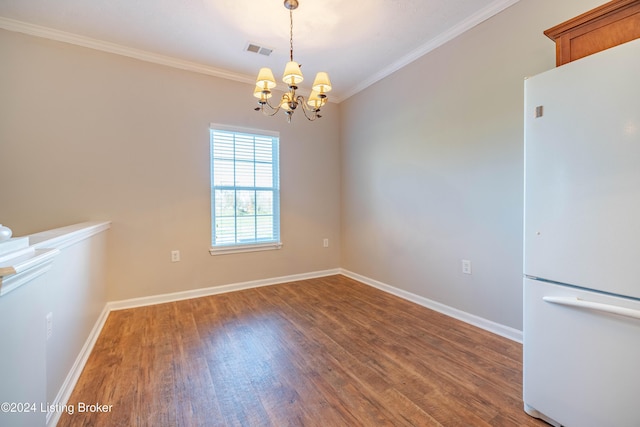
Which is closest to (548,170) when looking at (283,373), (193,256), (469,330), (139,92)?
(469,330)

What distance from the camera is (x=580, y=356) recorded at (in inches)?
50.5

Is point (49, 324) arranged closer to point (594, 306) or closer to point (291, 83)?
point (291, 83)

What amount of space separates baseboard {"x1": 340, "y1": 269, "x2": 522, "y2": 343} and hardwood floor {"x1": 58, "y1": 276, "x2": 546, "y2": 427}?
8cm

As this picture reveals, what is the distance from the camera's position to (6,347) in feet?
2.97

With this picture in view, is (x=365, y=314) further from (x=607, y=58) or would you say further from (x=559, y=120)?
(x=607, y=58)

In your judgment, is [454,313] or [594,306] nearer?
[594,306]

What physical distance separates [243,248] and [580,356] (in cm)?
333

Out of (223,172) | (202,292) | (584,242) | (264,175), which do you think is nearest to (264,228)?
(264,175)

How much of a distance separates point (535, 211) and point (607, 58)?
73 centimetres

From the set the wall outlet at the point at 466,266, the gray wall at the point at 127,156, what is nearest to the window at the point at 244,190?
the gray wall at the point at 127,156

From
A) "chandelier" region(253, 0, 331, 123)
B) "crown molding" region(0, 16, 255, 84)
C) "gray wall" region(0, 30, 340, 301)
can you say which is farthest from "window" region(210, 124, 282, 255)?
"chandelier" region(253, 0, 331, 123)

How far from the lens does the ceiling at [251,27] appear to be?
2.33m

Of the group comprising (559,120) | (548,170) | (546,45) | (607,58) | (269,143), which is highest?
(546,45)

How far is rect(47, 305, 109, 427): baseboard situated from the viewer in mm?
1401
